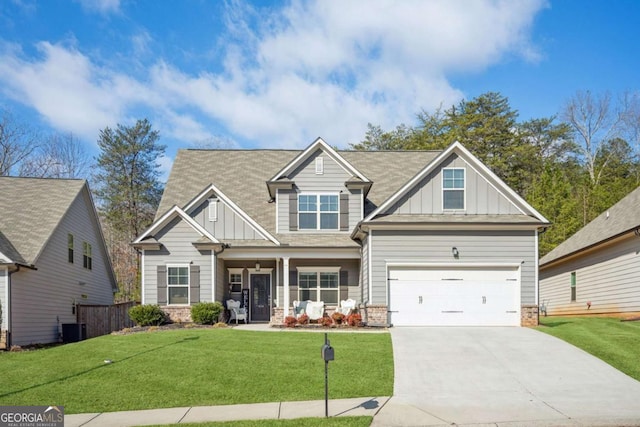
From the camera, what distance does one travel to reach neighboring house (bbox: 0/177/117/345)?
64.1ft

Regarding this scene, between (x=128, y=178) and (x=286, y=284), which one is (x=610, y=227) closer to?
(x=286, y=284)

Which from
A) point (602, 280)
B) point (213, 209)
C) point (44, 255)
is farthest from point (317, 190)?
point (602, 280)

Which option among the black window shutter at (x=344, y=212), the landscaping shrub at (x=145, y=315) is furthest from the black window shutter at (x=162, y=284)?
the black window shutter at (x=344, y=212)

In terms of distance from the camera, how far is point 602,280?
23.9m

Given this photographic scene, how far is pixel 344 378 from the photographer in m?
12.5

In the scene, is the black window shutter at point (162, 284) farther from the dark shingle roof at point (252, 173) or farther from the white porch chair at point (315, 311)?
the white porch chair at point (315, 311)

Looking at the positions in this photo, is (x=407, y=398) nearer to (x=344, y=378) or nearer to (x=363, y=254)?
(x=344, y=378)

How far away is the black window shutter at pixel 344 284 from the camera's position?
23.8m

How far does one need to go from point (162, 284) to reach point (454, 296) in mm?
10216

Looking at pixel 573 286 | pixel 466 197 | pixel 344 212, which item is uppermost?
pixel 466 197

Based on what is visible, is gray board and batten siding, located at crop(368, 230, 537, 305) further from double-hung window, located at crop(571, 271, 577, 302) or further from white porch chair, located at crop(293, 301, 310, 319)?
double-hung window, located at crop(571, 271, 577, 302)

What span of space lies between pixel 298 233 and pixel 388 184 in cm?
498

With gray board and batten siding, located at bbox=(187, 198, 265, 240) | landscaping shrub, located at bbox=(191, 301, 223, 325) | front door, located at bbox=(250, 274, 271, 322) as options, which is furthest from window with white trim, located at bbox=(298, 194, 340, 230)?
landscaping shrub, located at bbox=(191, 301, 223, 325)

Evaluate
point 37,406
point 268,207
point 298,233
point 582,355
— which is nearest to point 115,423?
point 37,406
